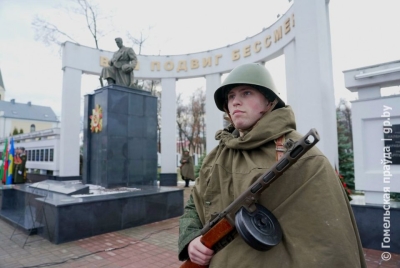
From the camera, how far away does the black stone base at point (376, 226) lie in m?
4.05

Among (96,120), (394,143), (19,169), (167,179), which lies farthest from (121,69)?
(394,143)

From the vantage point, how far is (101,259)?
3984mm

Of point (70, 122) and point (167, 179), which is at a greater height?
point (70, 122)

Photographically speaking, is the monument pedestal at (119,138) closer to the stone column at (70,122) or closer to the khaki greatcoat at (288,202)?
the stone column at (70,122)

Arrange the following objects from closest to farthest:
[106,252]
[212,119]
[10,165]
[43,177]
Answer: [106,252] → [10,165] → [212,119] → [43,177]

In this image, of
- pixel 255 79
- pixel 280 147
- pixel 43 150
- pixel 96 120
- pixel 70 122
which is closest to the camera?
pixel 280 147

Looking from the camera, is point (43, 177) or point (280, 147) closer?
point (280, 147)

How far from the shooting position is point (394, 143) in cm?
433

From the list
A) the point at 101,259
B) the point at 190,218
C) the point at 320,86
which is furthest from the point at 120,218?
the point at 320,86

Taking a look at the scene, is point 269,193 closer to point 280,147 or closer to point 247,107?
point 280,147

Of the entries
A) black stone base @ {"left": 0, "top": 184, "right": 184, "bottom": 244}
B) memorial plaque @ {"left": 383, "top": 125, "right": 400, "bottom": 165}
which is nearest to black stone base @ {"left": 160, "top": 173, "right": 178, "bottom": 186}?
black stone base @ {"left": 0, "top": 184, "right": 184, "bottom": 244}

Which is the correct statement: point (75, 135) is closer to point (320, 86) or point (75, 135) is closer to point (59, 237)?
point (59, 237)

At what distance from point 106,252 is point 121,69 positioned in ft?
20.7

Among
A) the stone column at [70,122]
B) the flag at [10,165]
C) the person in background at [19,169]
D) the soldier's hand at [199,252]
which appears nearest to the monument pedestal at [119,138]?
the flag at [10,165]
